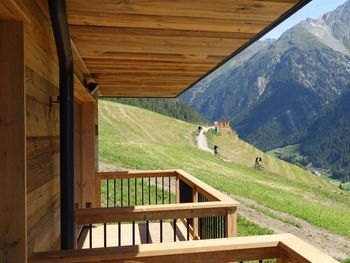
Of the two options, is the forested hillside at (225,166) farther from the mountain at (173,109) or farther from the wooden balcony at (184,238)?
the mountain at (173,109)

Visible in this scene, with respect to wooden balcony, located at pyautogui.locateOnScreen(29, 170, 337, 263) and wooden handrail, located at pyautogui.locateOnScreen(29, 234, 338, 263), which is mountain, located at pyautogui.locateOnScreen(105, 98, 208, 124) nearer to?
wooden balcony, located at pyautogui.locateOnScreen(29, 170, 337, 263)

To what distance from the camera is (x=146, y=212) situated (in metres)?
3.13

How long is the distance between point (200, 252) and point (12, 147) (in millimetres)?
1183

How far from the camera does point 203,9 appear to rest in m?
2.40

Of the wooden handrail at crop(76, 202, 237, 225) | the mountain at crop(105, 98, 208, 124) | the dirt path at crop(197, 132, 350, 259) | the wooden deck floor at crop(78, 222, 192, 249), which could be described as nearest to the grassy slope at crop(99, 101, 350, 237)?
the dirt path at crop(197, 132, 350, 259)

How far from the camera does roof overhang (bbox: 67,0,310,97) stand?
7.69 feet

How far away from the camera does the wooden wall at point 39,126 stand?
178 cm

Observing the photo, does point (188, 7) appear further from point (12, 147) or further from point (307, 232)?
point (307, 232)

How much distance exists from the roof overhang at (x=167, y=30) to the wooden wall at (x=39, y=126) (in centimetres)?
39

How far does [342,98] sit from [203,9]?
217 meters

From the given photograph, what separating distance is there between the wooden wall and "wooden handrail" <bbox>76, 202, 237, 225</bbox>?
512 mm

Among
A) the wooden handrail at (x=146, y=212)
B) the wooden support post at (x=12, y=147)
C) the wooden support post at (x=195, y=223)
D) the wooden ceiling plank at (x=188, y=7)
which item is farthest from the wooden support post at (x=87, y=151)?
the wooden support post at (x=12, y=147)

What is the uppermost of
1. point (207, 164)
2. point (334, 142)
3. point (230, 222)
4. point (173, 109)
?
point (173, 109)

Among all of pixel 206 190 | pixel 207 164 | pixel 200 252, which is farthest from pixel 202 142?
pixel 200 252
